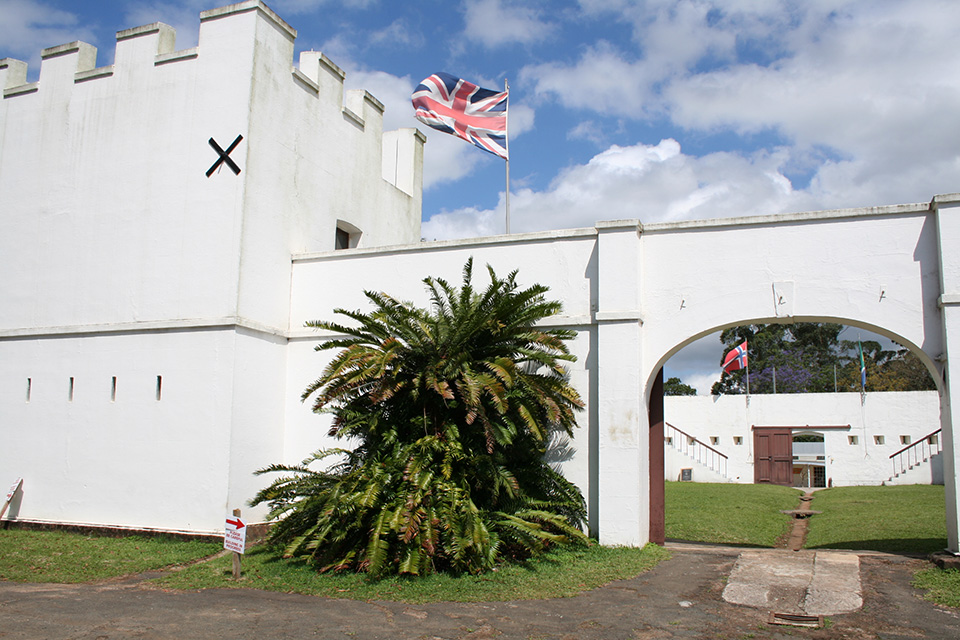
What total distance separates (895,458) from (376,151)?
20636 millimetres

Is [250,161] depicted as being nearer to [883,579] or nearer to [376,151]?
[376,151]

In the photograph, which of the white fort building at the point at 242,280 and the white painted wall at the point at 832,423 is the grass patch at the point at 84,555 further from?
the white painted wall at the point at 832,423

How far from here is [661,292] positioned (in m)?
12.2

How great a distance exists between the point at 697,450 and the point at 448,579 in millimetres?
21919

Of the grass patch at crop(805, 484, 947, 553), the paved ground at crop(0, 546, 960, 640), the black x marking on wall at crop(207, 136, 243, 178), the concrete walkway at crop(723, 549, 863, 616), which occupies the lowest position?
the paved ground at crop(0, 546, 960, 640)

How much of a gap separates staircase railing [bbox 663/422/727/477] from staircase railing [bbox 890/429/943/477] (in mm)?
5777

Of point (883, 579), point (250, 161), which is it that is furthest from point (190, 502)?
point (883, 579)

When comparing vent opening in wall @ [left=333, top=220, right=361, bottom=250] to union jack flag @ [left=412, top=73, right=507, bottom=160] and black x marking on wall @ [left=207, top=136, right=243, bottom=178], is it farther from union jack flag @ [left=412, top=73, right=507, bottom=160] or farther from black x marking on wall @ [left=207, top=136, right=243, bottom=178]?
black x marking on wall @ [left=207, top=136, right=243, bottom=178]

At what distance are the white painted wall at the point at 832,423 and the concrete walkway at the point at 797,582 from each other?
16.9m

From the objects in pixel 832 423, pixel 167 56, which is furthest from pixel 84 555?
pixel 832 423

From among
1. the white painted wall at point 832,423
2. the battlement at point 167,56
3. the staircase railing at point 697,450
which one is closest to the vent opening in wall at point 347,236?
the battlement at point 167,56

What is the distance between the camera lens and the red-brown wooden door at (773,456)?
95.6ft

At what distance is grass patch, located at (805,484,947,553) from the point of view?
12734 millimetres

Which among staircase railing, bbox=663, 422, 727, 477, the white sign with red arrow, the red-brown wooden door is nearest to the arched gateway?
the white sign with red arrow
